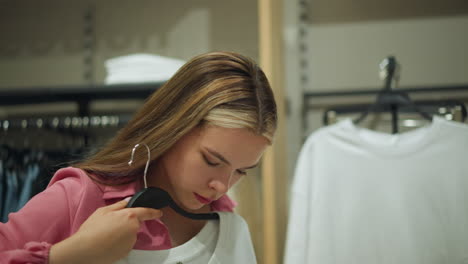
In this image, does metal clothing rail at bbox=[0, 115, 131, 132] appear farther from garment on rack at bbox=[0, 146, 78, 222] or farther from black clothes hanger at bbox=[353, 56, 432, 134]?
black clothes hanger at bbox=[353, 56, 432, 134]

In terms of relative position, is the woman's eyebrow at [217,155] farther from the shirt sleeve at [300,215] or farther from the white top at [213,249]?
the shirt sleeve at [300,215]

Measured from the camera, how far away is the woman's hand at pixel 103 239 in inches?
17.5

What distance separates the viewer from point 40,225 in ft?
1.59

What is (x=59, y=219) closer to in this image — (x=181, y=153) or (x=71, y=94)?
(x=181, y=153)

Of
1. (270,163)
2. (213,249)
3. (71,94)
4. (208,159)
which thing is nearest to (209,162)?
(208,159)

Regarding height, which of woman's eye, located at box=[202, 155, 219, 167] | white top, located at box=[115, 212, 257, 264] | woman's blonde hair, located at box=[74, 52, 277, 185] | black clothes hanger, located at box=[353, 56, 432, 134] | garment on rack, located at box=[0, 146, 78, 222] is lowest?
garment on rack, located at box=[0, 146, 78, 222]

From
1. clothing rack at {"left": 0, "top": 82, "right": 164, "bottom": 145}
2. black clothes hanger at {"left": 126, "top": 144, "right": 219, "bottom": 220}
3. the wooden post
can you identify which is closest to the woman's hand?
black clothes hanger at {"left": 126, "top": 144, "right": 219, "bottom": 220}

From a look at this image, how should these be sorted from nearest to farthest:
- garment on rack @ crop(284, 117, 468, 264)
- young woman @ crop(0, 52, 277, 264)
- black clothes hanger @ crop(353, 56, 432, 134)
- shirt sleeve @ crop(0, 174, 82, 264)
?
shirt sleeve @ crop(0, 174, 82, 264), young woman @ crop(0, 52, 277, 264), garment on rack @ crop(284, 117, 468, 264), black clothes hanger @ crop(353, 56, 432, 134)

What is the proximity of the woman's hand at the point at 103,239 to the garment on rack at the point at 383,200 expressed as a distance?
25.4 inches

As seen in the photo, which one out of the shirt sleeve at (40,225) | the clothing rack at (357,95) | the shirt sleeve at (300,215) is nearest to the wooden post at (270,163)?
the shirt sleeve at (300,215)

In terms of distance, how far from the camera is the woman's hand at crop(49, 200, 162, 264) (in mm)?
446

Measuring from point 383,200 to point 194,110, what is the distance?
675 millimetres

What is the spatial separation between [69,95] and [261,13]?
690 mm

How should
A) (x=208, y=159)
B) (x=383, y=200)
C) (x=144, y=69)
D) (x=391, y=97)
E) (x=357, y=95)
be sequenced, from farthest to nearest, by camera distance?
(x=357, y=95), (x=144, y=69), (x=391, y=97), (x=383, y=200), (x=208, y=159)
